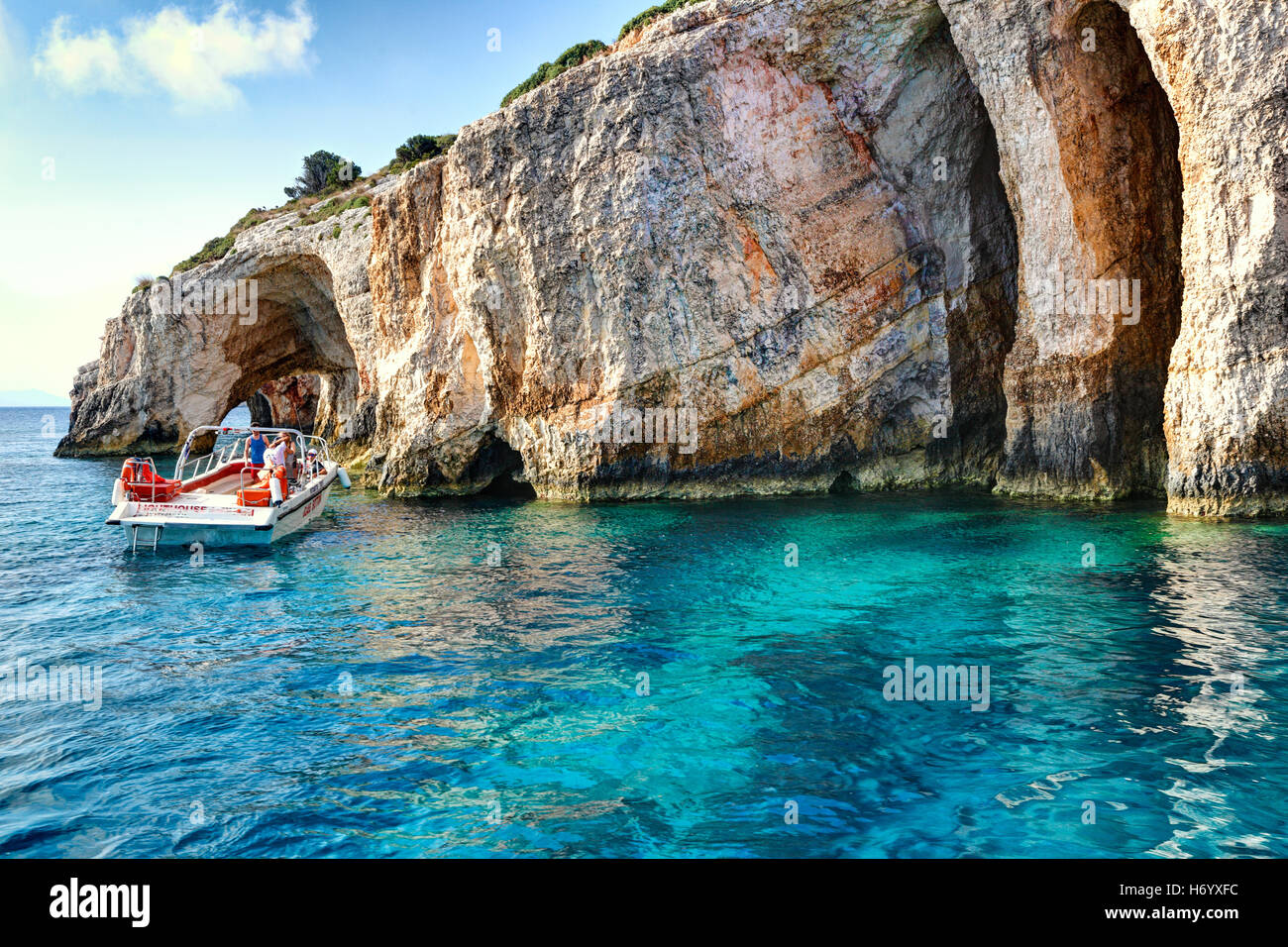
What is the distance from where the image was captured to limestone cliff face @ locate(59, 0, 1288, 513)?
60.3ft

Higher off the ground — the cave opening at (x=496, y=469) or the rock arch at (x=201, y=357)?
the rock arch at (x=201, y=357)

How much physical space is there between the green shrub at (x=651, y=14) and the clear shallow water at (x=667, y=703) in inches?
725

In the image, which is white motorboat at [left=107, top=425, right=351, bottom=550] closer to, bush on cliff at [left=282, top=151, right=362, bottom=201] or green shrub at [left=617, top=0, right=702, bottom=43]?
green shrub at [left=617, top=0, right=702, bottom=43]

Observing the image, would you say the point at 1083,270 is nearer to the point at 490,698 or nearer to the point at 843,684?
the point at 843,684

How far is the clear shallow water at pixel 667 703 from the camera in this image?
6973 mm

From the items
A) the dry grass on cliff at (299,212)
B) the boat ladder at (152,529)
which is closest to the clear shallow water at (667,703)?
the boat ladder at (152,529)

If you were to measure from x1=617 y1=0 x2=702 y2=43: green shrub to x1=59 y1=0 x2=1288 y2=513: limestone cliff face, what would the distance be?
1295mm

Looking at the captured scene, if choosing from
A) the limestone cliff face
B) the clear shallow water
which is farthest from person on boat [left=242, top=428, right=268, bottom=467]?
the clear shallow water

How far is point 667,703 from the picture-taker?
9836 millimetres

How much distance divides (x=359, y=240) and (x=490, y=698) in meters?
32.1

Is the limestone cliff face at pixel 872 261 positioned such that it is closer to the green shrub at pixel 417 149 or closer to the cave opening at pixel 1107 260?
the cave opening at pixel 1107 260

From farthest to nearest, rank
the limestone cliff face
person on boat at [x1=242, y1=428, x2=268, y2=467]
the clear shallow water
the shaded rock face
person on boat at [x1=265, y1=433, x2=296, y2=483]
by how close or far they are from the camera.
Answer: the shaded rock face < person on boat at [x1=242, y1=428, x2=268, y2=467] < person on boat at [x1=265, y1=433, x2=296, y2=483] < the limestone cliff face < the clear shallow water

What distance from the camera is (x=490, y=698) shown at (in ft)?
32.9
